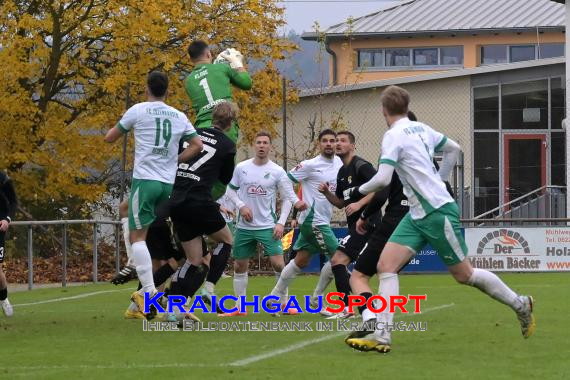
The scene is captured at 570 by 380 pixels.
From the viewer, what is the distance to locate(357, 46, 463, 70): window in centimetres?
5491

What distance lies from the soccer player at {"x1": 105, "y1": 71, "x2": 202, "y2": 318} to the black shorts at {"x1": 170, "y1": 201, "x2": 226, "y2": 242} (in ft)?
0.71

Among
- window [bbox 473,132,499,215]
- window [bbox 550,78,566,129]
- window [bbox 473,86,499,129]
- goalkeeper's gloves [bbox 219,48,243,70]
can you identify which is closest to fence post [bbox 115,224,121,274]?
goalkeeper's gloves [bbox 219,48,243,70]

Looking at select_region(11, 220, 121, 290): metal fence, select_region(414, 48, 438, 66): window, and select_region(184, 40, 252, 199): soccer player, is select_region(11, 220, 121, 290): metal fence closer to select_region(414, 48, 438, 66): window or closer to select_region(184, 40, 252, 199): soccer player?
select_region(184, 40, 252, 199): soccer player

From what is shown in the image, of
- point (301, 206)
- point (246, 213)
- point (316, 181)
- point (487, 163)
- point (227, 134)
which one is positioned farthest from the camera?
point (487, 163)

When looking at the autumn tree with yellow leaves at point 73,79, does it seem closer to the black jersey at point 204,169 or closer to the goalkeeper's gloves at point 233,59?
the goalkeeper's gloves at point 233,59

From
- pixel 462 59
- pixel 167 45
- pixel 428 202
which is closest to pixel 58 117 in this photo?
pixel 167 45

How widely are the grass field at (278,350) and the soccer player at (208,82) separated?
2.05m

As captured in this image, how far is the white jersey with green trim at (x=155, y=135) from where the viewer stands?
11375 millimetres

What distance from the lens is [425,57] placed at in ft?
181

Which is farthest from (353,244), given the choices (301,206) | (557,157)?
(557,157)

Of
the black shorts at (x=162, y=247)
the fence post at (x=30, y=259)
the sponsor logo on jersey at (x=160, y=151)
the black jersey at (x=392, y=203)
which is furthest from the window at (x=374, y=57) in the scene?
the black jersey at (x=392, y=203)

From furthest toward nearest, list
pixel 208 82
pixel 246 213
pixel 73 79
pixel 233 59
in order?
pixel 73 79 → pixel 246 213 → pixel 233 59 → pixel 208 82

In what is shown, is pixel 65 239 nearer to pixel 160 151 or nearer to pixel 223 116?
pixel 223 116

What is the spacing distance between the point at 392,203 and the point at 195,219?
1.90 metres
